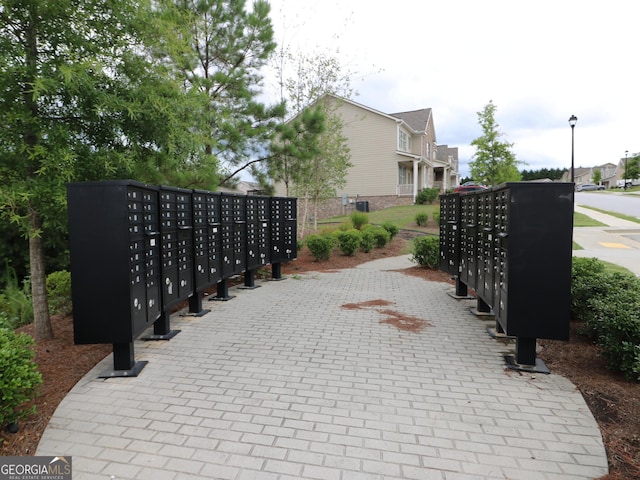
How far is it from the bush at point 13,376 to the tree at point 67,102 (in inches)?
67.7

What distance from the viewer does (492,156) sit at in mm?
25703

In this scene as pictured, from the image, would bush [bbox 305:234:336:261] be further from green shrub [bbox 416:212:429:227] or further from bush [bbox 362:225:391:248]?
green shrub [bbox 416:212:429:227]

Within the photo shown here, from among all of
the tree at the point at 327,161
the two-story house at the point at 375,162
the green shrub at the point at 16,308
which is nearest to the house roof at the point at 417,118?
the two-story house at the point at 375,162

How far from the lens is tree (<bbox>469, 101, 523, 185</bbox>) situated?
25266 mm

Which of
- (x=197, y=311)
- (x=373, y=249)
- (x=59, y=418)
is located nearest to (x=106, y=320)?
(x=59, y=418)

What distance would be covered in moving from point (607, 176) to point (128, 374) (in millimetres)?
141372

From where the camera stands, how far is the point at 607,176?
11606 centimetres

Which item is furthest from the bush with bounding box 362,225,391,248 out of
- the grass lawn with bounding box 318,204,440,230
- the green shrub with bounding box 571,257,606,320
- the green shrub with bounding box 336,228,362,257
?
the green shrub with bounding box 571,257,606,320

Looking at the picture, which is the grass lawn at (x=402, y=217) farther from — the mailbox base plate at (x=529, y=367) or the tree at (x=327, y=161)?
the mailbox base plate at (x=529, y=367)

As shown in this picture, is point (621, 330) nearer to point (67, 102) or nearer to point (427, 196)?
point (67, 102)

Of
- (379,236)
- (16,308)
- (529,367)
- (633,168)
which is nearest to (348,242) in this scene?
(379,236)

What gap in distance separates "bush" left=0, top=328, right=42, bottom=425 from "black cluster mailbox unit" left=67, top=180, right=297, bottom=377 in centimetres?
92

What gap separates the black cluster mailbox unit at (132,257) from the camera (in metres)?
4.02

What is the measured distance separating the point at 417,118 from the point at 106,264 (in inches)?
1372
